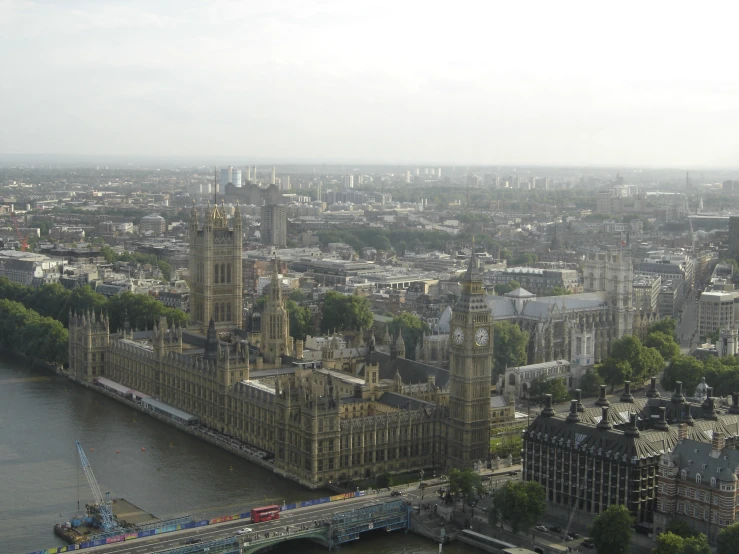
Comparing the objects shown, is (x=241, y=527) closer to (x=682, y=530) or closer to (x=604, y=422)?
(x=604, y=422)

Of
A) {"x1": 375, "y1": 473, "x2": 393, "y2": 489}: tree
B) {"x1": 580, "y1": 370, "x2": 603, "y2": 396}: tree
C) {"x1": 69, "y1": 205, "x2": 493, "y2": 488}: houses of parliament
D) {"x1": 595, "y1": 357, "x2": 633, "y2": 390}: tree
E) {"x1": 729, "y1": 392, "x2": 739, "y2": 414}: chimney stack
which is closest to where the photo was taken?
{"x1": 375, "y1": 473, "x2": 393, "y2": 489}: tree

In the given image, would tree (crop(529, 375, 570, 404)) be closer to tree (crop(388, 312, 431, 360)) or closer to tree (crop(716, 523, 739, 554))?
tree (crop(388, 312, 431, 360))

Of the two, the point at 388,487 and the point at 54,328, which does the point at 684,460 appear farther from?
the point at 54,328

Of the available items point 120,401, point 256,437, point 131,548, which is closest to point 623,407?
point 256,437

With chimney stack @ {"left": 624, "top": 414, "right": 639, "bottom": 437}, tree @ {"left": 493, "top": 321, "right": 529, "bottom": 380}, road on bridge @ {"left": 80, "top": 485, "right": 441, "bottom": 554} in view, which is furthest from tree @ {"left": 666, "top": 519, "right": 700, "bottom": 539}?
tree @ {"left": 493, "top": 321, "right": 529, "bottom": 380}

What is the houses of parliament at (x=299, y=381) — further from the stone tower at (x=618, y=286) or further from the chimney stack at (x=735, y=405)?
the stone tower at (x=618, y=286)

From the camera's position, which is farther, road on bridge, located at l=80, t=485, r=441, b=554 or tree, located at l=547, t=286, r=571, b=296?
tree, located at l=547, t=286, r=571, b=296
